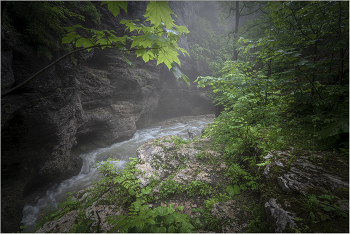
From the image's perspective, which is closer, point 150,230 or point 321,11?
point 150,230

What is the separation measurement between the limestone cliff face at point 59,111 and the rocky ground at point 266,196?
9.51 feet

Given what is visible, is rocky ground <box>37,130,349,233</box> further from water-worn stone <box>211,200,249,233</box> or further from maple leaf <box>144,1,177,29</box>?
maple leaf <box>144,1,177,29</box>

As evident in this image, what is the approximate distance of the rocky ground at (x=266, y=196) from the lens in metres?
1.41

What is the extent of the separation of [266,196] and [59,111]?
7632 mm

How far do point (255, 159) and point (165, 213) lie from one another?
198 cm

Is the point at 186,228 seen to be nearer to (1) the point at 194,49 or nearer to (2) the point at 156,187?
(2) the point at 156,187

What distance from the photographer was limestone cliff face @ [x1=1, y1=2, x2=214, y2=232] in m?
3.90

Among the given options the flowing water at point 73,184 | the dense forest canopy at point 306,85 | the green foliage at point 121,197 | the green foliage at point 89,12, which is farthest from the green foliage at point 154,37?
the green foliage at point 89,12

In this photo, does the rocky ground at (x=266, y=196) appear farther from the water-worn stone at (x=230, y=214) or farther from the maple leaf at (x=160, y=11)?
the maple leaf at (x=160, y=11)

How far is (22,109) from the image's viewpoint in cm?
419

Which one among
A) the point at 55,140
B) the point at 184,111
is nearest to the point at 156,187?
the point at 55,140

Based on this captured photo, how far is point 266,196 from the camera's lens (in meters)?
1.89

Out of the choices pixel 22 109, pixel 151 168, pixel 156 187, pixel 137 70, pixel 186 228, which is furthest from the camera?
pixel 137 70

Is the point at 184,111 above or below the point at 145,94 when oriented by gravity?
below
